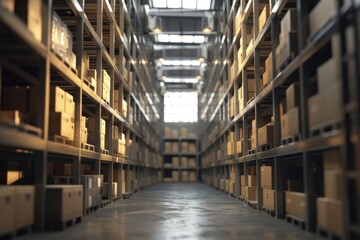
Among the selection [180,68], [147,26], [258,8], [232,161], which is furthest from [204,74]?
[258,8]

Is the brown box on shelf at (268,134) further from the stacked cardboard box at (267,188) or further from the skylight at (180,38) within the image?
the skylight at (180,38)

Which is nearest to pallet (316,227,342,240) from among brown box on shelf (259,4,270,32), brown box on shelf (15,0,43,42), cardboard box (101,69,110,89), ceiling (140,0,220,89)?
brown box on shelf (15,0,43,42)

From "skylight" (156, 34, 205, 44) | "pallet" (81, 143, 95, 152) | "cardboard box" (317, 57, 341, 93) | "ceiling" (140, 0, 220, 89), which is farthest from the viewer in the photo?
"skylight" (156, 34, 205, 44)

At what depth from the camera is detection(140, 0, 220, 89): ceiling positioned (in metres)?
21.0

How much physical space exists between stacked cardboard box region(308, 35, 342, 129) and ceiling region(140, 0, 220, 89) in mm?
15242

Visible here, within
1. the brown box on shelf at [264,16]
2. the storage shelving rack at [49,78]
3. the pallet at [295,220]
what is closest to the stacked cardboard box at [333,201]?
the pallet at [295,220]

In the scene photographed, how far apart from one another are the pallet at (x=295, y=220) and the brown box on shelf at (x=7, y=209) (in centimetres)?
434

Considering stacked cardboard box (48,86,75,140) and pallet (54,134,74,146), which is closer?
stacked cardboard box (48,86,75,140)

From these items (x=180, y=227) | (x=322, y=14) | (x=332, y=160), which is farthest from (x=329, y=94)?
(x=180, y=227)

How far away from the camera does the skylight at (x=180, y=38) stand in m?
26.4

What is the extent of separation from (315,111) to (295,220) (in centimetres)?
246

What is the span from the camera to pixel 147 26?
20.9 metres

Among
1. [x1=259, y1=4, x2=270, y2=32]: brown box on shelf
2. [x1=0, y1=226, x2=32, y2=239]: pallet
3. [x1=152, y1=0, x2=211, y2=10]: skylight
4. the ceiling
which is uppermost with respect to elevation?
[x1=152, y1=0, x2=211, y2=10]: skylight

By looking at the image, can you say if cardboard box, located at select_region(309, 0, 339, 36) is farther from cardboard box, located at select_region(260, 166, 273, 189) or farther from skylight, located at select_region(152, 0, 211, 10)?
skylight, located at select_region(152, 0, 211, 10)
